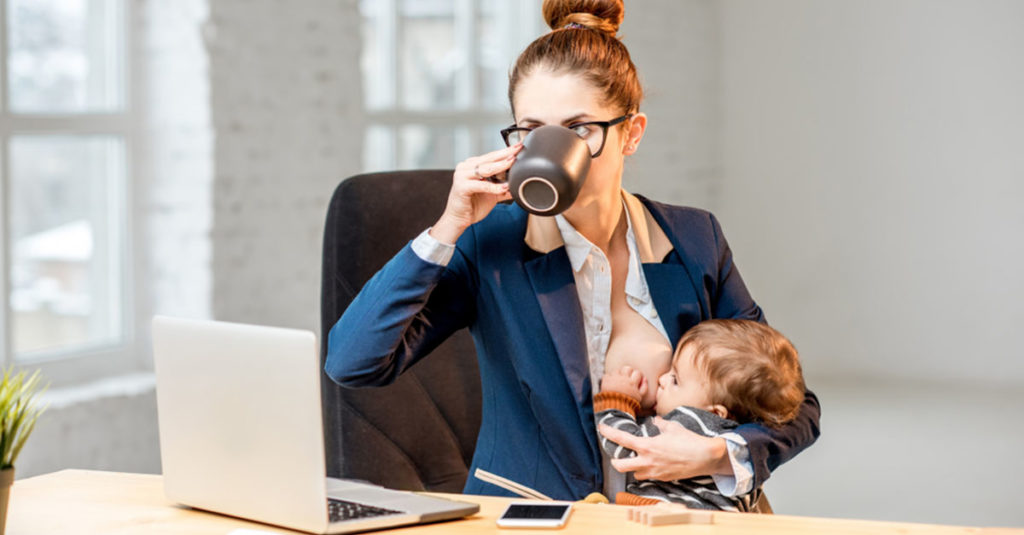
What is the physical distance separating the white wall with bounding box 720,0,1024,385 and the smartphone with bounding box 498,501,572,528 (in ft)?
17.7

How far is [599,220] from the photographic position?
1908mm

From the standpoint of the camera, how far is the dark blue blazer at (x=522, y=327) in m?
1.74

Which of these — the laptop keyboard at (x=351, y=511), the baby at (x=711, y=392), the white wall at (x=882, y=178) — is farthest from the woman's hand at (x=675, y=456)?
the white wall at (x=882, y=178)

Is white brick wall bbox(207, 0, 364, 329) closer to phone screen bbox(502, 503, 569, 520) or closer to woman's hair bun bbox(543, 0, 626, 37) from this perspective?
woman's hair bun bbox(543, 0, 626, 37)

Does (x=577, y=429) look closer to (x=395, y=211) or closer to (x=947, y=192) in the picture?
(x=395, y=211)

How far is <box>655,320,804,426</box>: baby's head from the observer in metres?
1.70

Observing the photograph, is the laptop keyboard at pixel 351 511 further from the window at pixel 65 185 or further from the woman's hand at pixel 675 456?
the window at pixel 65 185

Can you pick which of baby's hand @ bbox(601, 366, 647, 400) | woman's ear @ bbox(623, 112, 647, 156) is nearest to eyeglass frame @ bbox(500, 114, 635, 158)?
woman's ear @ bbox(623, 112, 647, 156)

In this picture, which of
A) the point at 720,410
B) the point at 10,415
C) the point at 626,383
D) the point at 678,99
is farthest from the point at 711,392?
the point at 678,99

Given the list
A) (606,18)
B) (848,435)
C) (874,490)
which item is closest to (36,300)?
(606,18)

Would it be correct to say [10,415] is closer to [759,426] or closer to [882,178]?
[759,426]

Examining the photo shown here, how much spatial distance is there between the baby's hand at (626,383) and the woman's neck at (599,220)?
233 millimetres

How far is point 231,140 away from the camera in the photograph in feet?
12.7

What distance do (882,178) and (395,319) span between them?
5.20m
